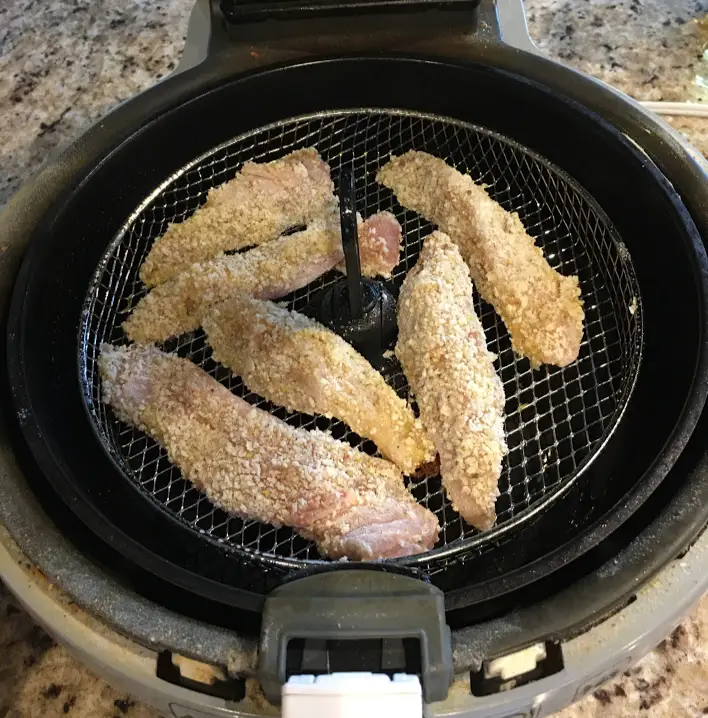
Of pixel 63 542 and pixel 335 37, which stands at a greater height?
pixel 335 37

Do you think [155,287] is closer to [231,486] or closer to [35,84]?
[231,486]

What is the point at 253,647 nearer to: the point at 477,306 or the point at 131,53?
the point at 477,306

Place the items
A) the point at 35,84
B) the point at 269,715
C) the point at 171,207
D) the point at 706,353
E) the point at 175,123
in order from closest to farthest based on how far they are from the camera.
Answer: the point at 269,715, the point at 706,353, the point at 175,123, the point at 171,207, the point at 35,84

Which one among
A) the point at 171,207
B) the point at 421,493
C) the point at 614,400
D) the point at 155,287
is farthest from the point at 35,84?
the point at 614,400

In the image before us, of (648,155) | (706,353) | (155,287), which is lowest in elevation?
(155,287)

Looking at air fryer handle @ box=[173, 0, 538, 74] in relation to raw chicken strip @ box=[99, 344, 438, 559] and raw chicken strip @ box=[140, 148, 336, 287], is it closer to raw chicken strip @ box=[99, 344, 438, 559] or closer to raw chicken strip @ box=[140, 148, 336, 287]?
raw chicken strip @ box=[140, 148, 336, 287]

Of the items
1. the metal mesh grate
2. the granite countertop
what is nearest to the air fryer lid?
the metal mesh grate

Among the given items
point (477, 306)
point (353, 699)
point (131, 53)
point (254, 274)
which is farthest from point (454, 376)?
point (131, 53)
